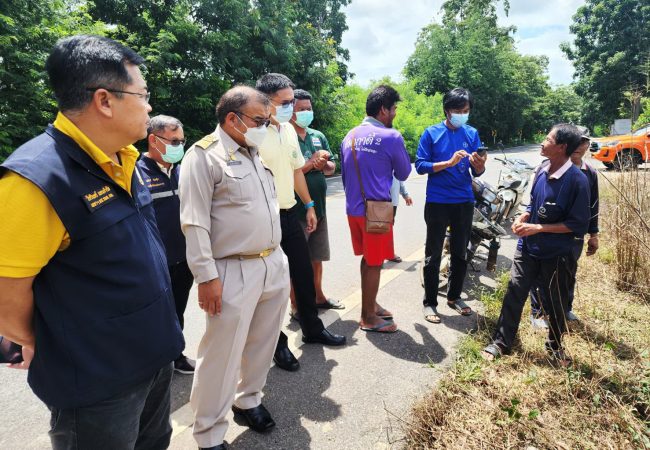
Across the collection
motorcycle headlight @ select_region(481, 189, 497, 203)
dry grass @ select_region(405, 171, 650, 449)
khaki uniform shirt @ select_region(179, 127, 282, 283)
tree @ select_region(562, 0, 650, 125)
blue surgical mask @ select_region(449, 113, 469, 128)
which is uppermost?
tree @ select_region(562, 0, 650, 125)

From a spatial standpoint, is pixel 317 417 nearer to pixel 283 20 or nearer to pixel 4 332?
pixel 4 332

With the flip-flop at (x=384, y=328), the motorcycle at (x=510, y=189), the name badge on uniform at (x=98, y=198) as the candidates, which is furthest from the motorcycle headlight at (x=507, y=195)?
the name badge on uniform at (x=98, y=198)

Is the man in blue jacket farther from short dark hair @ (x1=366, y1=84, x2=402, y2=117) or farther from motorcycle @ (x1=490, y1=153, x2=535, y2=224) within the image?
motorcycle @ (x1=490, y1=153, x2=535, y2=224)

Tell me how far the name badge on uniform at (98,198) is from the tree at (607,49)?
32287mm

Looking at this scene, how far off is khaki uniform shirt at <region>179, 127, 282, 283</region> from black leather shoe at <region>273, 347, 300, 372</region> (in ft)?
3.65

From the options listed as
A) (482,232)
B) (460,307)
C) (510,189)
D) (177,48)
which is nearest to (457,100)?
(482,232)

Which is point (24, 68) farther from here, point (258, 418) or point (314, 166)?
point (258, 418)

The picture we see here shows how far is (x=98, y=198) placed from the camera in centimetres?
119

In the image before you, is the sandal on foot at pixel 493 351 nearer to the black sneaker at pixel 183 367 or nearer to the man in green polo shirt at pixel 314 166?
the man in green polo shirt at pixel 314 166

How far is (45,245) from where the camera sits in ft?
3.55

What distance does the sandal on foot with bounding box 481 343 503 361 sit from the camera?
281cm

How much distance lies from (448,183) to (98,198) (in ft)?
9.60

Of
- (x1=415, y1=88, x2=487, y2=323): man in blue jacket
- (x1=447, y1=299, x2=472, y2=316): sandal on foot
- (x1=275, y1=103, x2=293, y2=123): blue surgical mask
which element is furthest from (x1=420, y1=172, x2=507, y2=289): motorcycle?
(x1=275, y1=103, x2=293, y2=123): blue surgical mask

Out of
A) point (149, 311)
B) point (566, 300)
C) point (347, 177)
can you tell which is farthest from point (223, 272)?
point (566, 300)
